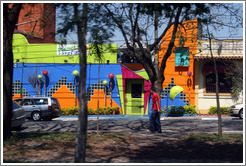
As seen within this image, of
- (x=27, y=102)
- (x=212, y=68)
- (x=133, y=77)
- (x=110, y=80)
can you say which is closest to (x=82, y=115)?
(x=27, y=102)

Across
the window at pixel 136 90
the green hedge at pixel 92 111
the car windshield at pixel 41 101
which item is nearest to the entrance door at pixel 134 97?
the window at pixel 136 90

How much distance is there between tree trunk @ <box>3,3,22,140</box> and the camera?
30.1 ft

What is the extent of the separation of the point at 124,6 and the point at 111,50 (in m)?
4.13

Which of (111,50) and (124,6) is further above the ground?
(124,6)

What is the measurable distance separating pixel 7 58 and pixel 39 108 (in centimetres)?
910

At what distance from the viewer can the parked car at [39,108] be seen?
18.0 meters

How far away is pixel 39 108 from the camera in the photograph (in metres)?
18.0

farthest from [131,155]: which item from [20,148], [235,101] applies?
[235,101]

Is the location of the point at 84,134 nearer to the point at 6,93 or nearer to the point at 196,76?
the point at 6,93

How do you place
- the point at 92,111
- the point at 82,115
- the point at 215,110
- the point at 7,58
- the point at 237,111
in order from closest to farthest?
the point at 82,115
the point at 7,58
the point at 237,111
the point at 215,110
the point at 92,111

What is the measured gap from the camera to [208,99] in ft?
70.9

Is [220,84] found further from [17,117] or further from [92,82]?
[17,117]

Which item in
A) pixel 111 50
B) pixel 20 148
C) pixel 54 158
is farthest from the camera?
pixel 20 148

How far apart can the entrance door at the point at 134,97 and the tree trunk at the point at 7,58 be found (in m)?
13.1
